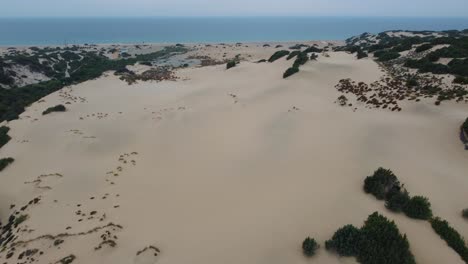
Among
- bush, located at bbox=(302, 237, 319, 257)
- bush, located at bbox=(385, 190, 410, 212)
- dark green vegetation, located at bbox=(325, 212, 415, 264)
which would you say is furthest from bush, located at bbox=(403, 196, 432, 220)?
bush, located at bbox=(302, 237, 319, 257)

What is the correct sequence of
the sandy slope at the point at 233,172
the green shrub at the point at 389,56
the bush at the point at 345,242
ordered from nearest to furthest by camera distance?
the bush at the point at 345,242 < the sandy slope at the point at 233,172 < the green shrub at the point at 389,56

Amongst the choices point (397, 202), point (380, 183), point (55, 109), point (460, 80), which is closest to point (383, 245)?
point (397, 202)

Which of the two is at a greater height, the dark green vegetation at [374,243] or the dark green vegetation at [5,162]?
the dark green vegetation at [374,243]

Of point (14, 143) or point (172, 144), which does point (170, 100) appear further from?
point (14, 143)

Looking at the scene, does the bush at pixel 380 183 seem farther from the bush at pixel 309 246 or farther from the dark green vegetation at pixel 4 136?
the dark green vegetation at pixel 4 136

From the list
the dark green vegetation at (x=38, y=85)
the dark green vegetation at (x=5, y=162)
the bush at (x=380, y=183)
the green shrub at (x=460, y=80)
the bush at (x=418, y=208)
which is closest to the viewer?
the bush at (x=418, y=208)

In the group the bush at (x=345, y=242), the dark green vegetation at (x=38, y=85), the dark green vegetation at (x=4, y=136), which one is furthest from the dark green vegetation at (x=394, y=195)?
the dark green vegetation at (x=38, y=85)

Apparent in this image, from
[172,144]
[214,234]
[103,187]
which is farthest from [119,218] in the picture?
[172,144]
